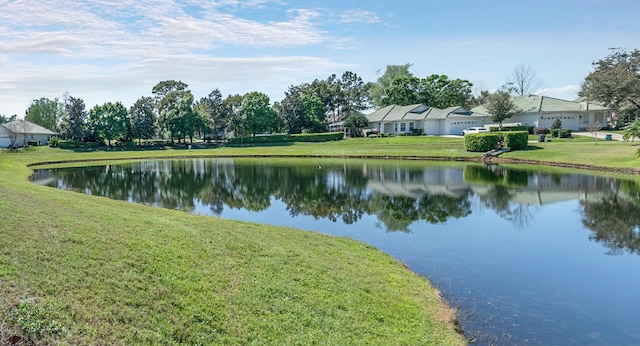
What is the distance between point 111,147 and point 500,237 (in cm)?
7335

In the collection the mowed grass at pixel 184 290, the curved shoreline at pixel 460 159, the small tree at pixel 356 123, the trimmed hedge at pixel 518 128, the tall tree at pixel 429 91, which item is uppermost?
the tall tree at pixel 429 91

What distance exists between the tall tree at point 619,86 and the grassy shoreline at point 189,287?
184ft

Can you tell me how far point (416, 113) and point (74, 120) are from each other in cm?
5925

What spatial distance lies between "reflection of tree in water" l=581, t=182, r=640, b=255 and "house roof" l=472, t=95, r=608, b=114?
42482 millimetres

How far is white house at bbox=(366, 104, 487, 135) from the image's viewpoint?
236 ft

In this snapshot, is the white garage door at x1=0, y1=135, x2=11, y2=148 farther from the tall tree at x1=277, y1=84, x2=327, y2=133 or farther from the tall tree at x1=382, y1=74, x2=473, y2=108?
the tall tree at x1=382, y1=74, x2=473, y2=108

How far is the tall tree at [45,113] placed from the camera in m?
104

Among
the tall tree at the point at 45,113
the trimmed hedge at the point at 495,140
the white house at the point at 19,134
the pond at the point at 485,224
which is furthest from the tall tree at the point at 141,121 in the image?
the trimmed hedge at the point at 495,140

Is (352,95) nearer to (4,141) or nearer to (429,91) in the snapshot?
(429,91)

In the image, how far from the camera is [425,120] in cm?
7469

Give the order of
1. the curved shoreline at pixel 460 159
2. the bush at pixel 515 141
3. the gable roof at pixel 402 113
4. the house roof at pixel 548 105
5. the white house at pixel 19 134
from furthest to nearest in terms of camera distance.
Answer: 1. the white house at pixel 19 134
2. the gable roof at pixel 402 113
3. the house roof at pixel 548 105
4. the bush at pixel 515 141
5. the curved shoreline at pixel 460 159

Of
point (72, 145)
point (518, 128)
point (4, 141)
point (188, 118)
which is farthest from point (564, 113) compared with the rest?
point (4, 141)

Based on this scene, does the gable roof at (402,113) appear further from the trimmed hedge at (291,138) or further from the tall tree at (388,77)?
the tall tree at (388,77)

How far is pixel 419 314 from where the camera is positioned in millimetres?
9391
